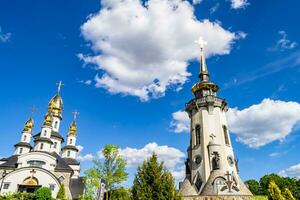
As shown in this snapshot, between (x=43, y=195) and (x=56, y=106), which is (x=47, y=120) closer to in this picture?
(x=56, y=106)

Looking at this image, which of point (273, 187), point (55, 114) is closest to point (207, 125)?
point (273, 187)

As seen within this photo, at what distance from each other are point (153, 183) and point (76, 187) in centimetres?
3983

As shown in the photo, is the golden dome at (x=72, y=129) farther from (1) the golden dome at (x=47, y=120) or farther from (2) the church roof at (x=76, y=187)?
(2) the church roof at (x=76, y=187)

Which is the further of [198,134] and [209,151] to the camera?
[198,134]

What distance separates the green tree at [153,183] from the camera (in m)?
15.6

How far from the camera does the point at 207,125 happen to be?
39250mm

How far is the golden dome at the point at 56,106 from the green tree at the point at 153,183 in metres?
52.2

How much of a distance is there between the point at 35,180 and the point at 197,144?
2977 centimetres

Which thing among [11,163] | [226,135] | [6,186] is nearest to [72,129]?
[11,163]

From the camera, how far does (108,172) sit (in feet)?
103

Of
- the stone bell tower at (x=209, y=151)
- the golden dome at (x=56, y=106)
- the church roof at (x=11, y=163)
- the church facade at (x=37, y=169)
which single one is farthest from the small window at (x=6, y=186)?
the stone bell tower at (x=209, y=151)

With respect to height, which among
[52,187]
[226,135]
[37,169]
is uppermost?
[226,135]

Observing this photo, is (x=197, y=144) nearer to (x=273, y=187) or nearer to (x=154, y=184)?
(x=273, y=187)

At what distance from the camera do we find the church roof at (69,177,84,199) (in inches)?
1908
